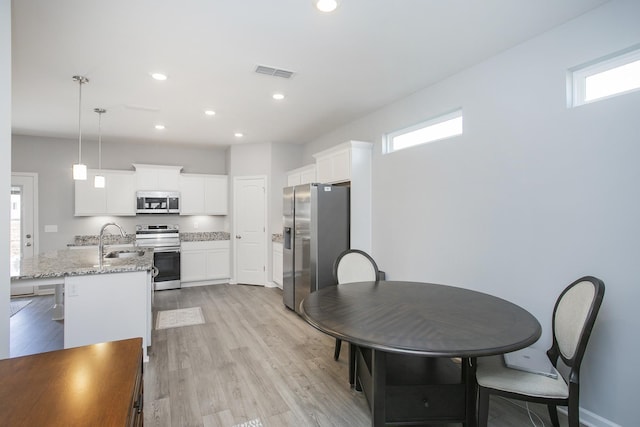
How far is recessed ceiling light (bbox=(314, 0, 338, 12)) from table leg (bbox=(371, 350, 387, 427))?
6.97 feet

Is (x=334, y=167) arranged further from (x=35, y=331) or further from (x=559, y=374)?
(x=35, y=331)

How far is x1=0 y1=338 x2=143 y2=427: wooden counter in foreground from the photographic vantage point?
0.88 meters

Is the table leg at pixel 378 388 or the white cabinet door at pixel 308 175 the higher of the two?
the white cabinet door at pixel 308 175

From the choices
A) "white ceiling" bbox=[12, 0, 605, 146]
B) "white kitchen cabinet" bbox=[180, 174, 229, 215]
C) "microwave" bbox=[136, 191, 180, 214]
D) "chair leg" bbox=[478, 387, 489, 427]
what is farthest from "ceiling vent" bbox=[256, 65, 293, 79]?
"microwave" bbox=[136, 191, 180, 214]

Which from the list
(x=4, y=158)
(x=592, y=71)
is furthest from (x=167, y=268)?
(x=592, y=71)

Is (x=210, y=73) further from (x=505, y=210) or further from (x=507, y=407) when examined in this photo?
(x=507, y=407)

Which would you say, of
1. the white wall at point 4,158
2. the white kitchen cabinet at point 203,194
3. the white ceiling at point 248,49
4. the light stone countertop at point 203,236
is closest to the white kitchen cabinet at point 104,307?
the white wall at point 4,158

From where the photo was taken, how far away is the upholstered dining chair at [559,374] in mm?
1666

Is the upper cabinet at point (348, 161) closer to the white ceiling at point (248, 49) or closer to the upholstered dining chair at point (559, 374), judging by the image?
the white ceiling at point (248, 49)

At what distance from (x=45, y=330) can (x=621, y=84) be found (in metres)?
5.88

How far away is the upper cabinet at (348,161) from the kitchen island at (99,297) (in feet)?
7.99

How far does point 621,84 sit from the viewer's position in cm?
207

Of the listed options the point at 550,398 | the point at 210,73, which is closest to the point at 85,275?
the point at 210,73

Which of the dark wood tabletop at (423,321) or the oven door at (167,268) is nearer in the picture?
the dark wood tabletop at (423,321)
